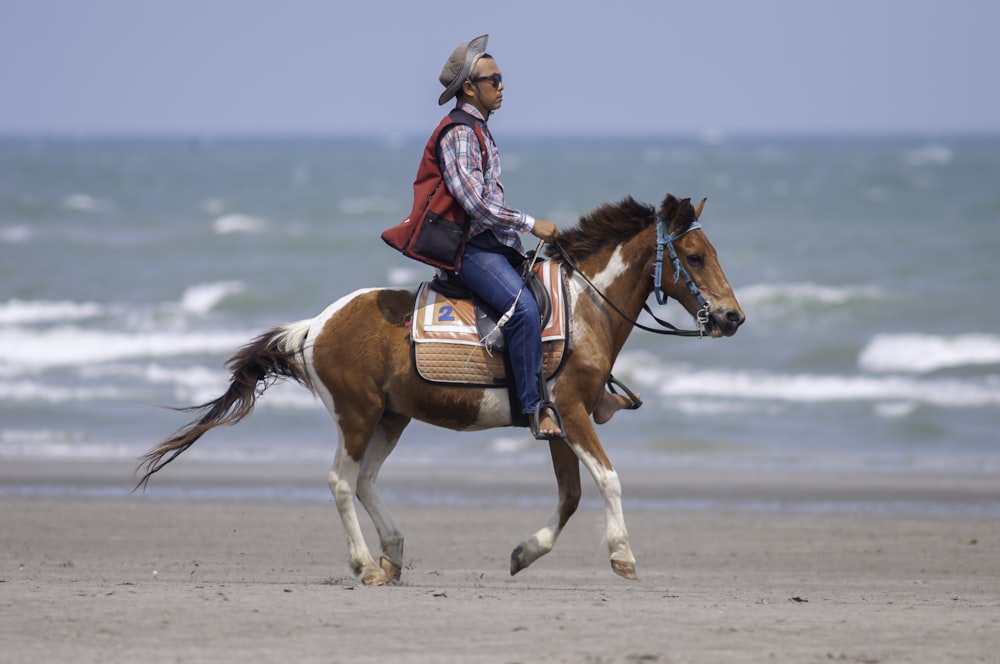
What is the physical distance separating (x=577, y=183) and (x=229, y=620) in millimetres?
55115

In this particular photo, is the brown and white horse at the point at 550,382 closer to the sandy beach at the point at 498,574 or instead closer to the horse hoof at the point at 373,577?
the horse hoof at the point at 373,577

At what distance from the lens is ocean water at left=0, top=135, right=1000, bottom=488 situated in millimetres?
13867

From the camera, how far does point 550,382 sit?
6.83m

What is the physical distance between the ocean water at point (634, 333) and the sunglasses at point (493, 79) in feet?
21.1

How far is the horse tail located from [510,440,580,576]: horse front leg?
1.40 meters

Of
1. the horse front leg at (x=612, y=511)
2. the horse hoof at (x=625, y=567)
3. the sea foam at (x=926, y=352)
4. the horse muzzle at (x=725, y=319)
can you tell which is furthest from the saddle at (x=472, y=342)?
the sea foam at (x=926, y=352)

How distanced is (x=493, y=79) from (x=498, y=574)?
3.03 meters

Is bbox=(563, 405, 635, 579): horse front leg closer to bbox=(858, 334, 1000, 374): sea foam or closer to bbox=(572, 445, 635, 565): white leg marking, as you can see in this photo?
bbox=(572, 445, 635, 565): white leg marking

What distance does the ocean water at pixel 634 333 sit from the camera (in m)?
13.9

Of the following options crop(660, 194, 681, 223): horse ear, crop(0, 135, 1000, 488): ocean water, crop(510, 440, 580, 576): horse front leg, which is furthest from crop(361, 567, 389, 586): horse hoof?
crop(0, 135, 1000, 488): ocean water

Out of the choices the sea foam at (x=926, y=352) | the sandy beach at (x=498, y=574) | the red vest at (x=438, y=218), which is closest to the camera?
the sandy beach at (x=498, y=574)

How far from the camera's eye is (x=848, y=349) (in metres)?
19.3

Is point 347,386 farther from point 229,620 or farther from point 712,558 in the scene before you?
point 712,558

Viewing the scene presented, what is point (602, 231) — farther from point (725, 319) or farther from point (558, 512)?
point (558, 512)
